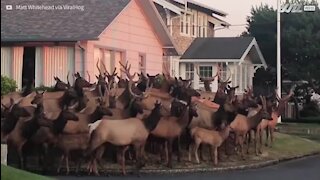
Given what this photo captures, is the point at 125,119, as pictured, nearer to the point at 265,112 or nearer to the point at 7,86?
the point at 7,86

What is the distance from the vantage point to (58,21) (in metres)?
28.2

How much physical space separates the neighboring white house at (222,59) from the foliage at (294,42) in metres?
3.55

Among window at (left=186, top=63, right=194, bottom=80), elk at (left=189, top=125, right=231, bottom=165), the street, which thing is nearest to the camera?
the street

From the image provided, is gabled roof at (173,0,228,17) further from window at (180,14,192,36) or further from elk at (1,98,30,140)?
elk at (1,98,30,140)

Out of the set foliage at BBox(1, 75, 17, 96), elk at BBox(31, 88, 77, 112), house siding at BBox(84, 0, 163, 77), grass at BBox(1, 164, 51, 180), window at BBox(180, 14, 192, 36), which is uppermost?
window at BBox(180, 14, 192, 36)

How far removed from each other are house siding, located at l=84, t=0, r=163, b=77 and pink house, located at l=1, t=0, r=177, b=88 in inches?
1.5

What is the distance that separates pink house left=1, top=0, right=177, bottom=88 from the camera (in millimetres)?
27594

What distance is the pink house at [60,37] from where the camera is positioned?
27.6m

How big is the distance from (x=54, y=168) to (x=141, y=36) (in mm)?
14446

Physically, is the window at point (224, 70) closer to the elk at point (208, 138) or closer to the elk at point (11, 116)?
the elk at point (208, 138)

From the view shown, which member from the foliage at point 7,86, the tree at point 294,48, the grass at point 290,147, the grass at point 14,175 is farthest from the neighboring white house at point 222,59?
the grass at point 14,175

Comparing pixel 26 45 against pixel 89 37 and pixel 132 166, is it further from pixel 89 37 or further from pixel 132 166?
pixel 132 166

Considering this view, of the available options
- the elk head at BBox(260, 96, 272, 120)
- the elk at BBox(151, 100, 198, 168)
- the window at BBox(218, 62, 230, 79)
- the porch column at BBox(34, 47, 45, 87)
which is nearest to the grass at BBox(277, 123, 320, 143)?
the window at BBox(218, 62, 230, 79)

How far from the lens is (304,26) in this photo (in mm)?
55219
